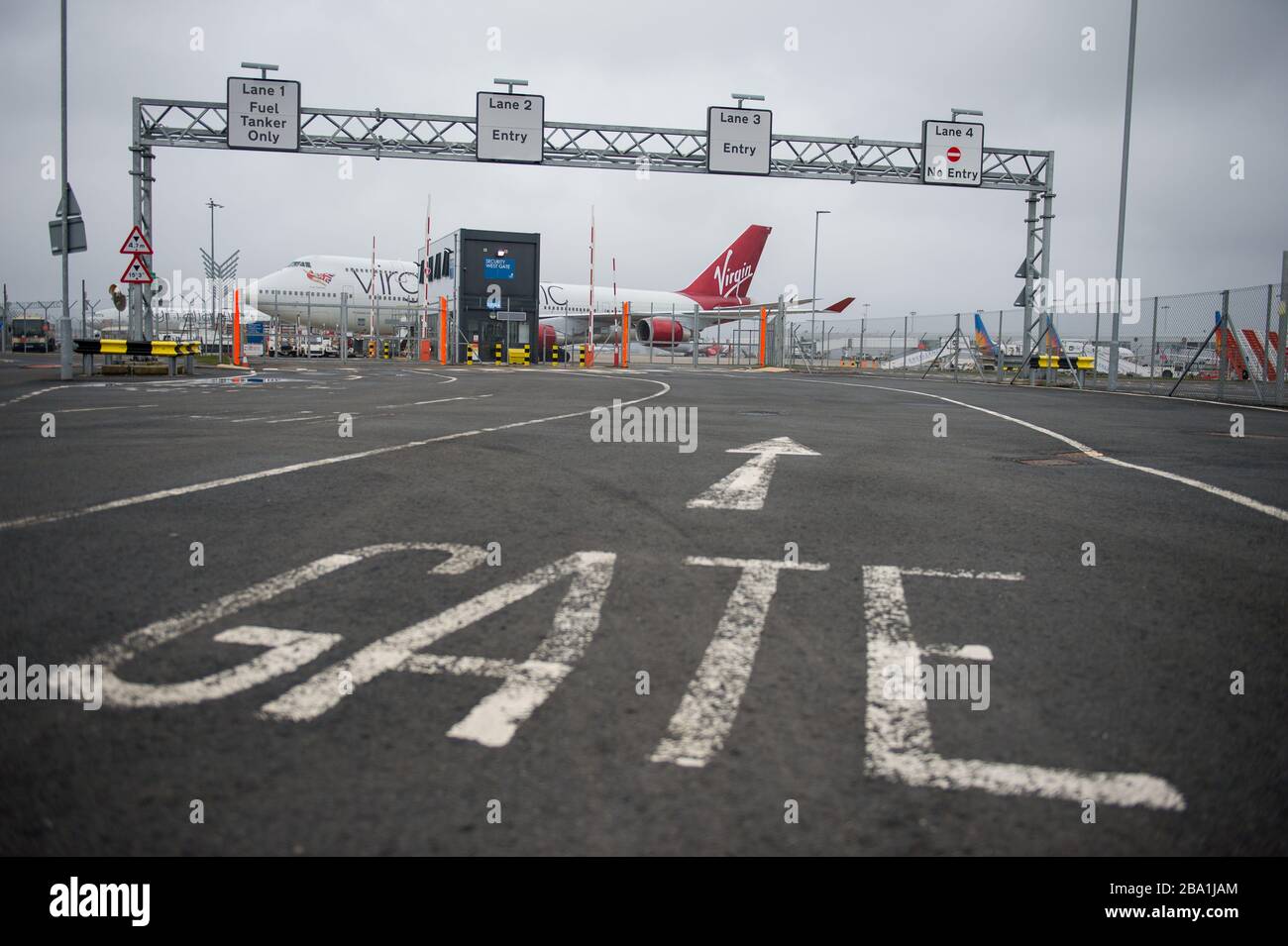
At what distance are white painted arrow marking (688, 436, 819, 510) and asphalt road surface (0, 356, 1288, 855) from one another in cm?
5

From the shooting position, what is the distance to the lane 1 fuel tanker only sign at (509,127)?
29.4 m

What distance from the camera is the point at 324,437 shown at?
9.26 m

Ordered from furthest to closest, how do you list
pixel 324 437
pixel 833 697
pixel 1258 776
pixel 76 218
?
pixel 76 218
pixel 324 437
pixel 833 697
pixel 1258 776

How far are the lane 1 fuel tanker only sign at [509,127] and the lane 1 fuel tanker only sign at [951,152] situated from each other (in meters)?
11.9

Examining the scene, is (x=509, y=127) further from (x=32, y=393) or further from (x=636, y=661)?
(x=636, y=661)

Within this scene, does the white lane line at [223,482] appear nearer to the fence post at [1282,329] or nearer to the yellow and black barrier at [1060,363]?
the fence post at [1282,329]

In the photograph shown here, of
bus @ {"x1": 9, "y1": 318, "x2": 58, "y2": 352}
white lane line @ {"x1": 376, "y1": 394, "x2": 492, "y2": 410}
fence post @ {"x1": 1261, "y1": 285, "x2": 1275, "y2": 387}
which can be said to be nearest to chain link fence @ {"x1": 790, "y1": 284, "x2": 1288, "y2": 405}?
fence post @ {"x1": 1261, "y1": 285, "x2": 1275, "y2": 387}

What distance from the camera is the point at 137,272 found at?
23.1m

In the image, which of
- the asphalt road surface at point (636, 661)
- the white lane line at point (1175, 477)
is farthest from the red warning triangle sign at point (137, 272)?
the white lane line at point (1175, 477)

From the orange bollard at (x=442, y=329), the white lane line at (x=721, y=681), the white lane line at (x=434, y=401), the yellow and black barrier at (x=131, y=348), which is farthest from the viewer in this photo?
the orange bollard at (x=442, y=329)

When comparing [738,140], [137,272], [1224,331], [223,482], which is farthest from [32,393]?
[1224,331]
